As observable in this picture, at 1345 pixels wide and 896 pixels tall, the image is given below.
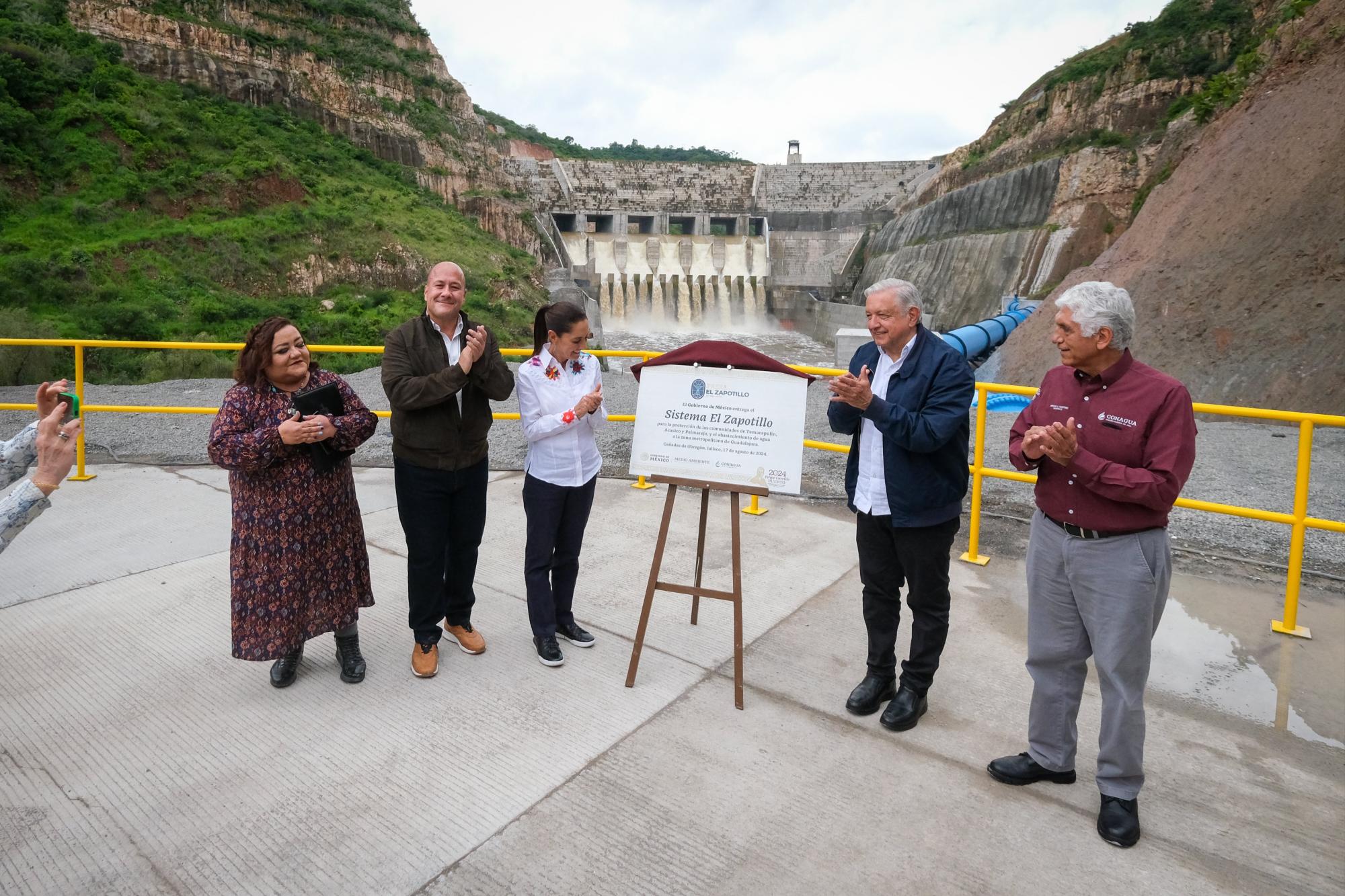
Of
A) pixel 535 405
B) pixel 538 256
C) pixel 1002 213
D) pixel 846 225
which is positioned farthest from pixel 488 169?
pixel 535 405

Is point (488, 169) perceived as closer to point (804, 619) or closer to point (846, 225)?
point (846, 225)

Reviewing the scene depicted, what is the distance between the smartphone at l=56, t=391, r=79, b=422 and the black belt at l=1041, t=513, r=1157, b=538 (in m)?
3.05

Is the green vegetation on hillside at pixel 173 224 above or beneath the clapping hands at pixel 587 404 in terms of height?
above

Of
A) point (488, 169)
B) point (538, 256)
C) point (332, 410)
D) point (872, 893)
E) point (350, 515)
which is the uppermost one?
point (488, 169)

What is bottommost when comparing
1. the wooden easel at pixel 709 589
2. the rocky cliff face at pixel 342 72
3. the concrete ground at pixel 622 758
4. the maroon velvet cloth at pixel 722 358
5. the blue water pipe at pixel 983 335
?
the concrete ground at pixel 622 758

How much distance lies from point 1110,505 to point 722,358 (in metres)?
1.60

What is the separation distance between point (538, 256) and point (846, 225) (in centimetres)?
1756

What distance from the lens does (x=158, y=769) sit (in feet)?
9.77

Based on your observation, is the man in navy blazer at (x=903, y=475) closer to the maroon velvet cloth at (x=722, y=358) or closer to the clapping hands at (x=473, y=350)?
the maroon velvet cloth at (x=722, y=358)

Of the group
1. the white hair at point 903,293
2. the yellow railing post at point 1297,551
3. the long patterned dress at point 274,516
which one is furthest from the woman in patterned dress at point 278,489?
the yellow railing post at point 1297,551

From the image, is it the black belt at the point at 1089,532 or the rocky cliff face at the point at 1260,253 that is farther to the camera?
the rocky cliff face at the point at 1260,253

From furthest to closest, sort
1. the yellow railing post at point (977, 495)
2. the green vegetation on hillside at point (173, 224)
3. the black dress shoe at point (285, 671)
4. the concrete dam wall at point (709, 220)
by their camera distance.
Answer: the concrete dam wall at point (709, 220) → the green vegetation on hillside at point (173, 224) → the yellow railing post at point (977, 495) → the black dress shoe at point (285, 671)

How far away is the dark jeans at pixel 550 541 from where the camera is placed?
3783 mm

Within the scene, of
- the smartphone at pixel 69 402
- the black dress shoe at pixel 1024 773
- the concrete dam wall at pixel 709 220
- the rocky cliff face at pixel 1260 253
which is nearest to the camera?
the smartphone at pixel 69 402
